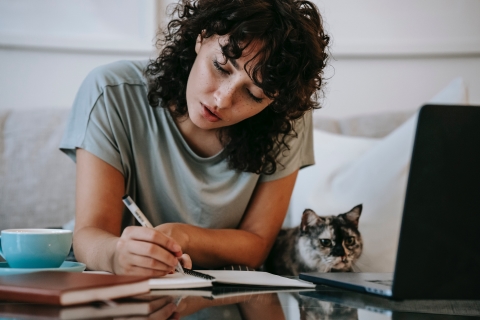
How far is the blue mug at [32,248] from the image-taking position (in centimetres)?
77

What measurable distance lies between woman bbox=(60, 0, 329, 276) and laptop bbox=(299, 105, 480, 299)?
440mm

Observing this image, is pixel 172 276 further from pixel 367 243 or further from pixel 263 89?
pixel 367 243

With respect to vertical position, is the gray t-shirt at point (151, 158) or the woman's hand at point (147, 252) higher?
the gray t-shirt at point (151, 158)

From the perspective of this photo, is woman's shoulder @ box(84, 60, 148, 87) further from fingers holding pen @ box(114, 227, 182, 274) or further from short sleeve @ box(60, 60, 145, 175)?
fingers holding pen @ box(114, 227, 182, 274)

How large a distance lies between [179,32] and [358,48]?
1.01m

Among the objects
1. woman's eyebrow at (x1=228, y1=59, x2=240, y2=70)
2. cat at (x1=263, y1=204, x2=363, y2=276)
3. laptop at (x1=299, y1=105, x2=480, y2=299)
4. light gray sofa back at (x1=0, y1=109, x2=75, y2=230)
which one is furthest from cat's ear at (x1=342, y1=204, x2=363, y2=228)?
light gray sofa back at (x1=0, y1=109, x2=75, y2=230)

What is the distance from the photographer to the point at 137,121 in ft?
4.28

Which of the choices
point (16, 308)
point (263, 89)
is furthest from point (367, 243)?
point (16, 308)

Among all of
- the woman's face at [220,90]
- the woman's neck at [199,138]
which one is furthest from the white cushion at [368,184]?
the woman's face at [220,90]

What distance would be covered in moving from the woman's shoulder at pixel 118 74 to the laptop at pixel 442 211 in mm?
888

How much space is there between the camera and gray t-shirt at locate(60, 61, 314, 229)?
1.25 m

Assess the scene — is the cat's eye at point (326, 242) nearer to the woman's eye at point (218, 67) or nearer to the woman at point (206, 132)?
the woman at point (206, 132)

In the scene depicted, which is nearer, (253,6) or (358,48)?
(253,6)

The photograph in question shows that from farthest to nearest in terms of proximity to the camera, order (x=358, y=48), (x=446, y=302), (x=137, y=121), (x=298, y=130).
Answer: (x=358, y=48) → (x=298, y=130) → (x=137, y=121) → (x=446, y=302)
